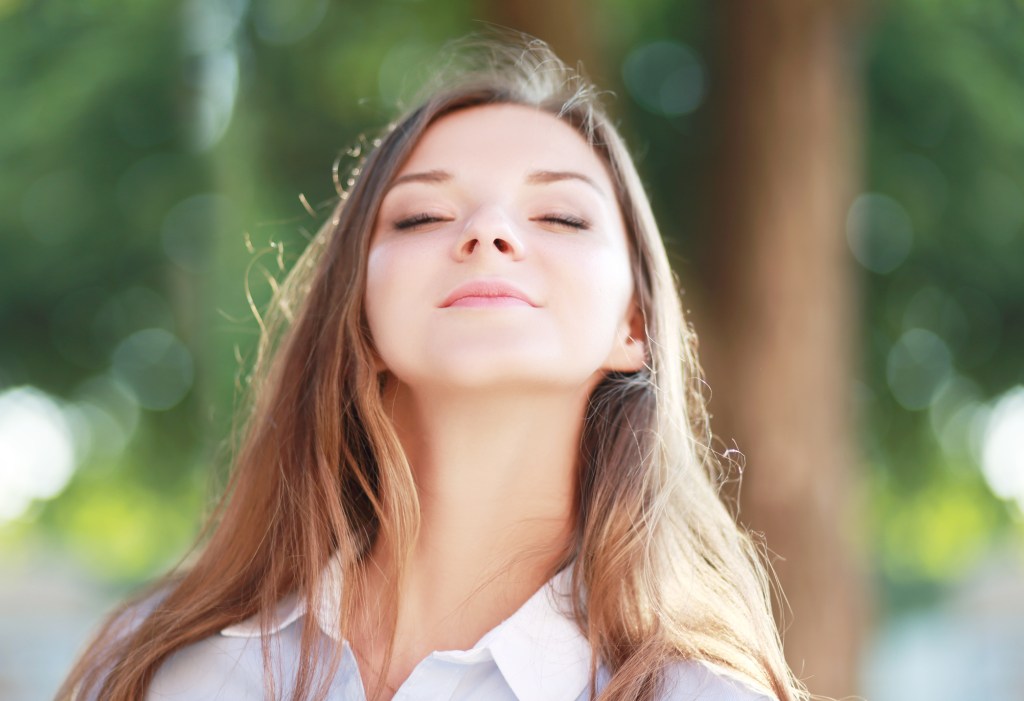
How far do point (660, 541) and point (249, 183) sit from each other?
3608 mm

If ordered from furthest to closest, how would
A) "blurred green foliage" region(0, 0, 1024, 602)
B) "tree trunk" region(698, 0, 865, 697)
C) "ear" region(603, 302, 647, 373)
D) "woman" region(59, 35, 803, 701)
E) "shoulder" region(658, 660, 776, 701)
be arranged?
1. "blurred green foliage" region(0, 0, 1024, 602)
2. "tree trunk" region(698, 0, 865, 697)
3. "ear" region(603, 302, 647, 373)
4. "woman" region(59, 35, 803, 701)
5. "shoulder" region(658, 660, 776, 701)

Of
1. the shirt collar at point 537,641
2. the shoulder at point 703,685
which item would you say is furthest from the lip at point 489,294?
the shoulder at point 703,685

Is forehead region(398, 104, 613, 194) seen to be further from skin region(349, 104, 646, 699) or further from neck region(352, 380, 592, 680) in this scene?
neck region(352, 380, 592, 680)

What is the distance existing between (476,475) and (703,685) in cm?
58

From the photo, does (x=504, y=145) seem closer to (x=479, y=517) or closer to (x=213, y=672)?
(x=479, y=517)

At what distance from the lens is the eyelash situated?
217cm

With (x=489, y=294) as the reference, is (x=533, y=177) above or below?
above

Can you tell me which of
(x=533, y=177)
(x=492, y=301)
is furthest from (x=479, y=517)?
(x=533, y=177)

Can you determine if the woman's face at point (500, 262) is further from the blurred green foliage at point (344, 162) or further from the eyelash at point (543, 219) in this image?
the blurred green foliage at point (344, 162)

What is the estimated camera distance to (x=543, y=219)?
2.17 metres

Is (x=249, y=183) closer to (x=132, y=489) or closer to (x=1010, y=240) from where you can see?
(x=132, y=489)

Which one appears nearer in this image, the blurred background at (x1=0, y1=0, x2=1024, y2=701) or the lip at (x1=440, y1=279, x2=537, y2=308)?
the lip at (x1=440, y1=279, x2=537, y2=308)

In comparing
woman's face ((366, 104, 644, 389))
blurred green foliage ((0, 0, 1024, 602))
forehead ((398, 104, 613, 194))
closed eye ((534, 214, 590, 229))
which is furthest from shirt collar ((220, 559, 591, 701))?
blurred green foliage ((0, 0, 1024, 602))

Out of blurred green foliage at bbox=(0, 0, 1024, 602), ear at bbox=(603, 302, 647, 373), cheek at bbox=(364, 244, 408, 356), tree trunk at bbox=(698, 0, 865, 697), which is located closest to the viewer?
cheek at bbox=(364, 244, 408, 356)
